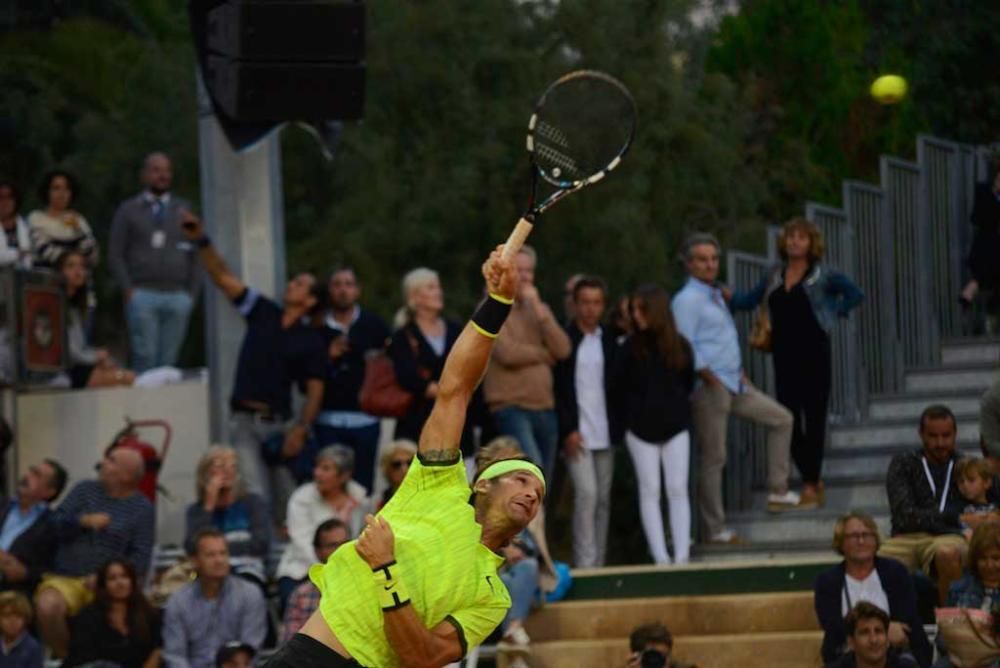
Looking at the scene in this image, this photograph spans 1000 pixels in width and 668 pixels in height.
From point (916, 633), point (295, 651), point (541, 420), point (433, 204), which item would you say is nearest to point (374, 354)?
point (541, 420)

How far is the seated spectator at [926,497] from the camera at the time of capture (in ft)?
46.9

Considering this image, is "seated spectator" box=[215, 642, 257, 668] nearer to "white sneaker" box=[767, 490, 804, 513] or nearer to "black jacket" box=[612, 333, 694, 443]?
"black jacket" box=[612, 333, 694, 443]

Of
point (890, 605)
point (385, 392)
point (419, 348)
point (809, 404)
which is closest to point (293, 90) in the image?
point (419, 348)

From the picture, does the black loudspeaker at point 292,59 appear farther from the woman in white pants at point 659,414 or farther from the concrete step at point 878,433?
the concrete step at point 878,433

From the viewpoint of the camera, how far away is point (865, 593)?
1358 cm

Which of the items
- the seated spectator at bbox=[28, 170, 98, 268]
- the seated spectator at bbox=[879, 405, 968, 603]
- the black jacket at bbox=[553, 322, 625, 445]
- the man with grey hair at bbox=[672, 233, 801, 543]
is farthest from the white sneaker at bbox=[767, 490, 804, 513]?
the seated spectator at bbox=[28, 170, 98, 268]

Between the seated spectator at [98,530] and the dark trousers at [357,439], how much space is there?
1.25 m

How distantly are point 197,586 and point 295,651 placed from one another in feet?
16.3

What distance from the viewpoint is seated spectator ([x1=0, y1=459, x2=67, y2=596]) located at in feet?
50.2

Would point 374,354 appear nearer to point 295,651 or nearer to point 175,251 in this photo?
point 175,251

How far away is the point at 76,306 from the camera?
17938 millimetres

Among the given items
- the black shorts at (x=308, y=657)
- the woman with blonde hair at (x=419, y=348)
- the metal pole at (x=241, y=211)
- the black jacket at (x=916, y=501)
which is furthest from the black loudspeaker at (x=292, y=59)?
the black shorts at (x=308, y=657)

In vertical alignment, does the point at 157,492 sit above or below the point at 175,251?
below

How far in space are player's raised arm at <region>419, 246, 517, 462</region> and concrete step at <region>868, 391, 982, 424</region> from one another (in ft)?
23.8
